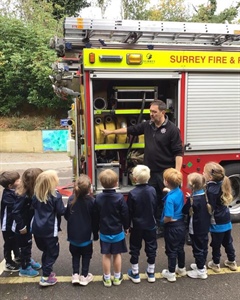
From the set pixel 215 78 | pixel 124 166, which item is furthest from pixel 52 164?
pixel 215 78

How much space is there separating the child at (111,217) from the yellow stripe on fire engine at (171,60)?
167cm

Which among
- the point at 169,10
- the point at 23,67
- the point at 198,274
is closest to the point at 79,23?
the point at 198,274

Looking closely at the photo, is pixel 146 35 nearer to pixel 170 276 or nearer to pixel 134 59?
pixel 134 59

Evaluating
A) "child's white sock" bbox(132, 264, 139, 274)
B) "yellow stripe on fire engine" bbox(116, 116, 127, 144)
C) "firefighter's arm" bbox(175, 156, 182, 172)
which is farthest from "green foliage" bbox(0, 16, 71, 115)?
"child's white sock" bbox(132, 264, 139, 274)

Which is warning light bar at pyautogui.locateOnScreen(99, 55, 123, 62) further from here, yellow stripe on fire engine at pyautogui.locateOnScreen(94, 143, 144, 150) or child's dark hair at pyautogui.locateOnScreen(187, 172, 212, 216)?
child's dark hair at pyautogui.locateOnScreen(187, 172, 212, 216)

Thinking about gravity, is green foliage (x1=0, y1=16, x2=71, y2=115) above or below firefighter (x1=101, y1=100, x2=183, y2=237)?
above

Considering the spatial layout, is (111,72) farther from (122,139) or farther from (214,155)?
(214,155)

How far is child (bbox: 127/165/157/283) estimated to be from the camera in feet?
10.7

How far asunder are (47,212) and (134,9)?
2976 cm

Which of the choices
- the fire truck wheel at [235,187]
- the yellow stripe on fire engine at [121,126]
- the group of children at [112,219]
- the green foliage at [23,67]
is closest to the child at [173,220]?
the group of children at [112,219]

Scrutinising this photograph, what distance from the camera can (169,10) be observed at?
32000 mm

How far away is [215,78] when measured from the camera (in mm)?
4562

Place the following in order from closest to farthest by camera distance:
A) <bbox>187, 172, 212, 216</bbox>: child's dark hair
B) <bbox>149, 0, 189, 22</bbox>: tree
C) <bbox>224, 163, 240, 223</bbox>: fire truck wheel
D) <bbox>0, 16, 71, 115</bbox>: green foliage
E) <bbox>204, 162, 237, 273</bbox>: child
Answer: <bbox>187, 172, 212, 216</bbox>: child's dark hair < <bbox>204, 162, 237, 273</bbox>: child < <bbox>224, 163, 240, 223</bbox>: fire truck wheel < <bbox>0, 16, 71, 115</bbox>: green foliage < <bbox>149, 0, 189, 22</bbox>: tree

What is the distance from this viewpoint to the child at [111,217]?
3.14 m
